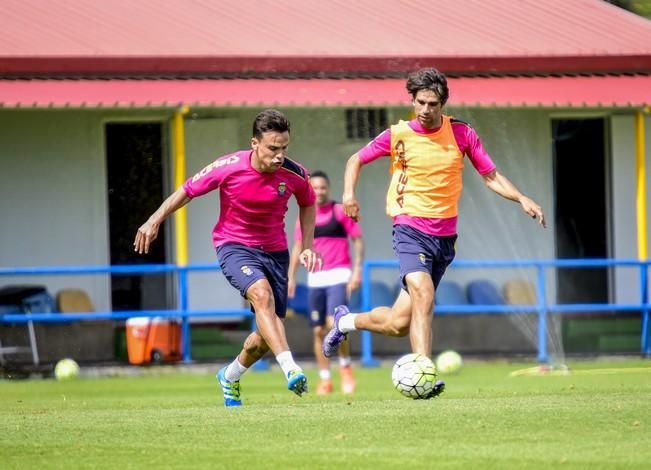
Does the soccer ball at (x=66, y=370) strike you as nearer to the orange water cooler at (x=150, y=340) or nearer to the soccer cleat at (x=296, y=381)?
the orange water cooler at (x=150, y=340)

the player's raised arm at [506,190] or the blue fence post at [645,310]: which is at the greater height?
the player's raised arm at [506,190]

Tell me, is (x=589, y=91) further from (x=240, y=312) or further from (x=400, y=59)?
(x=240, y=312)

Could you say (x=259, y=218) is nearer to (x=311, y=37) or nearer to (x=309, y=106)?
(x=309, y=106)

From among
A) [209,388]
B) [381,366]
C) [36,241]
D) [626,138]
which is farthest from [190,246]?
[626,138]

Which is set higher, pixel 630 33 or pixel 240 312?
pixel 630 33

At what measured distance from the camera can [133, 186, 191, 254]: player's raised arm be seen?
33.9 feet

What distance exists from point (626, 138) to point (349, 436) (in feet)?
46.9

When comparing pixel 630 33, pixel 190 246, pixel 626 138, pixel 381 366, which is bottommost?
pixel 381 366

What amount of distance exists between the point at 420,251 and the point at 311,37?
10.1m

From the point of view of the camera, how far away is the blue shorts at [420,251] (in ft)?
35.8

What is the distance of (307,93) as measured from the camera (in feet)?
63.2

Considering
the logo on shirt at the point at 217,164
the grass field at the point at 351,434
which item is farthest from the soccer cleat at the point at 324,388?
the logo on shirt at the point at 217,164

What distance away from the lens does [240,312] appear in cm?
1838

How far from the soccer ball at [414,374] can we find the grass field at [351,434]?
118 millimetres
